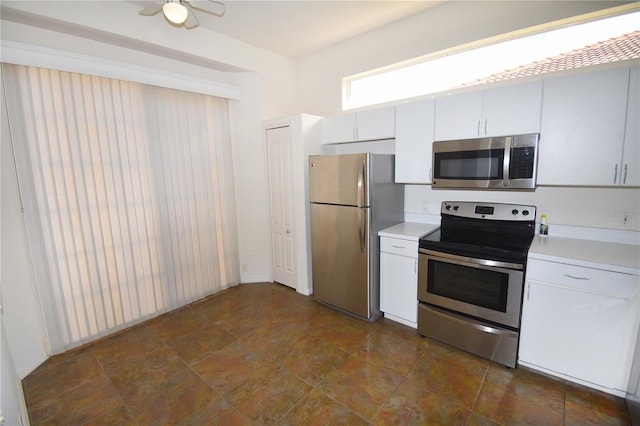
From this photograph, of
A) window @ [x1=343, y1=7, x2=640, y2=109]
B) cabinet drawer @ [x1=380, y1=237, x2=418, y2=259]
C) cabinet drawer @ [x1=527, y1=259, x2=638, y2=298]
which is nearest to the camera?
cabinet drawer @ [x1=527, y1=259, x2=638, y2=298]

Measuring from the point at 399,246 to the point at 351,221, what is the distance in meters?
0.53

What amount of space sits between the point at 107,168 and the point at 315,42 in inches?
108

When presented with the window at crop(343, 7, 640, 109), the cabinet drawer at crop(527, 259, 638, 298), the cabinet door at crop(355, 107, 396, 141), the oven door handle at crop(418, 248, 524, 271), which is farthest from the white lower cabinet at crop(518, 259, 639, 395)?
the cabinet door at crop(355, 107, 396, 141)

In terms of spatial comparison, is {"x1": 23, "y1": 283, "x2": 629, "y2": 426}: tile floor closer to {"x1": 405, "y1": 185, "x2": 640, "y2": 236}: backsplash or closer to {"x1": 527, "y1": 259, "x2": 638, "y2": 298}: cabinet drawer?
{"x1": 527, "y1": 259, "x2": 638, "y2": 298}: cabinet drawer

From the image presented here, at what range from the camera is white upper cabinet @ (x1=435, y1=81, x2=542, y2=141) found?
7.16 ft

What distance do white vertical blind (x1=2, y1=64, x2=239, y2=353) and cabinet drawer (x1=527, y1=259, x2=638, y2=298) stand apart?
10.8ft

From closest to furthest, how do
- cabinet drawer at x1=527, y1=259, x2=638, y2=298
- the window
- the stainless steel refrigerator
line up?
cabinet drawer at x1=527, y1=259, x2=638, y2=298 → the window → the stainless steel refrigerator

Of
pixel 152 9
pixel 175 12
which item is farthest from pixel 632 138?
pixel 152 9

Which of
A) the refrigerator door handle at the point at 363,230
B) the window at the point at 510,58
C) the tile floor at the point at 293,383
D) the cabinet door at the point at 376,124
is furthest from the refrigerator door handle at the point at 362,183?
the tile floor at the point at 293,383

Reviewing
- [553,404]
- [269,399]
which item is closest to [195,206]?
[269,399]

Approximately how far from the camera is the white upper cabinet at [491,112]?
218 centimetres

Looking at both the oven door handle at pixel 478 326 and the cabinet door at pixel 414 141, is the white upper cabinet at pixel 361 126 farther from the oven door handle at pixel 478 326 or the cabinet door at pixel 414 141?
the oven door handle at pixel 478 326

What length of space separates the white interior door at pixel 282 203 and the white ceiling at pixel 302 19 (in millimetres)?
1071

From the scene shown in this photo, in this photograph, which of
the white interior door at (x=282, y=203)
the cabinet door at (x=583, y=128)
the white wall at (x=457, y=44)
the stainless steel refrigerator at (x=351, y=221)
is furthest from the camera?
the white interior door at (x=282, y=203)
